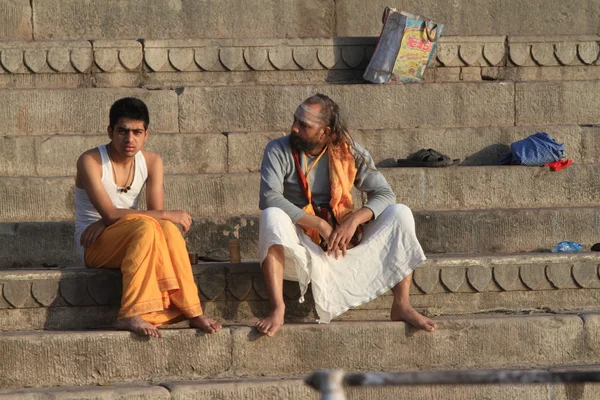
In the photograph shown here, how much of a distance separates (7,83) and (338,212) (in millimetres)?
3571

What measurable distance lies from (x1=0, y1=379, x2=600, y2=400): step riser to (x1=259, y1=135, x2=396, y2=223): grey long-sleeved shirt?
104cm

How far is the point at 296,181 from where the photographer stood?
624 centimetres

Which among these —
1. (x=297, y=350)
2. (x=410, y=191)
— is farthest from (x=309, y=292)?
(x=410, y=191)

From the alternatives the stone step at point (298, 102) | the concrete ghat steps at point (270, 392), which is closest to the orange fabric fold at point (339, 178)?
the concrete ghat steps at point (270, 392)

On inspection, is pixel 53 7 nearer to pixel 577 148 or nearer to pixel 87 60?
pixel 87 60

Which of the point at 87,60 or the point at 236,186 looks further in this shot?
the point at 87,60

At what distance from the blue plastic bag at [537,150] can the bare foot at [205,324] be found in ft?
9.76

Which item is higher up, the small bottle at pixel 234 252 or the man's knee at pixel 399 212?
the man's knee at pixel 399 212

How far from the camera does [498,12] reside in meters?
9.86

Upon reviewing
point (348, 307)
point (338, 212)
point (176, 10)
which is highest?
point (176, 10)

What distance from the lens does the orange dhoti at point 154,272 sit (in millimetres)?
5633

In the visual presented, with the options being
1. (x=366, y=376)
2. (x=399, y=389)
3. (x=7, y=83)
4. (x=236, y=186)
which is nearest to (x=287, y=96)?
(x=236, y=186)

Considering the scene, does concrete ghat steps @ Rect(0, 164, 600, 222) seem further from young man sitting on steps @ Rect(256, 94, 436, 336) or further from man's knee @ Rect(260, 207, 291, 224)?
man's knee @ Rect(260, 207, 291, 224)

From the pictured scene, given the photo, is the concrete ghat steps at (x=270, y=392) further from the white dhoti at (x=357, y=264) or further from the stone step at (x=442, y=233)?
the stone step at (x=442, y=233)
